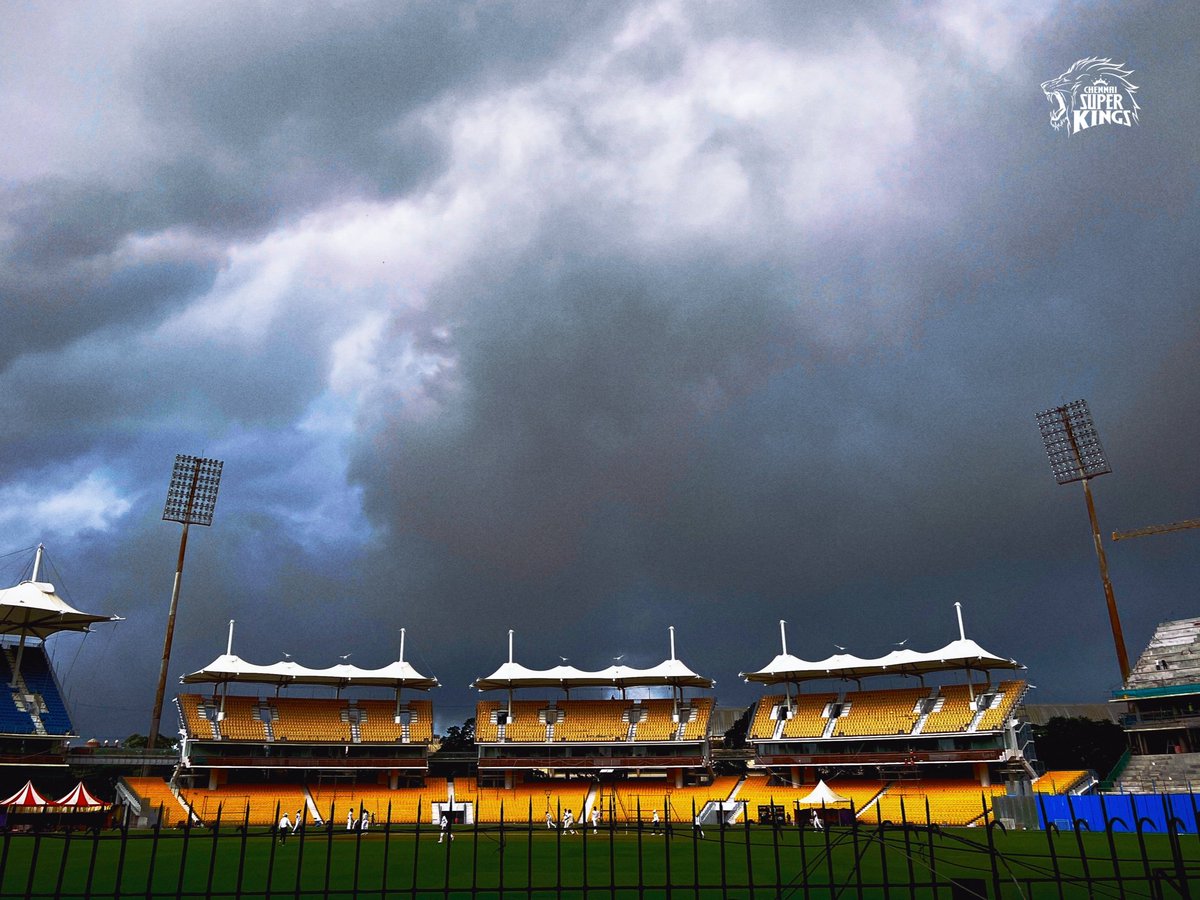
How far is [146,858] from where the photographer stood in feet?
115

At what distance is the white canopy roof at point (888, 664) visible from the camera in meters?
61.7

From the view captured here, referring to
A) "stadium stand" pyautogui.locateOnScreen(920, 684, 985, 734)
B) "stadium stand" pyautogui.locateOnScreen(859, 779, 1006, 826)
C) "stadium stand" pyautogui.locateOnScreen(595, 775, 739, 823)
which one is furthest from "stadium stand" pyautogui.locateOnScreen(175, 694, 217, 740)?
"stadium stand" pyautogui.locateOnScreen(920, 684, 985, 734)

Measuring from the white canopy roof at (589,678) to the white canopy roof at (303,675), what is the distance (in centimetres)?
556

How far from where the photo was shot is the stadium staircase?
52.6 metres

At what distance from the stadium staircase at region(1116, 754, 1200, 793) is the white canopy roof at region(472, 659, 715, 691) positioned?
2897 cm

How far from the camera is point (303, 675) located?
66250 mm

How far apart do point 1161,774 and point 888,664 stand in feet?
55.7

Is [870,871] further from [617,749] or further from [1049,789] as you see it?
[617,749]

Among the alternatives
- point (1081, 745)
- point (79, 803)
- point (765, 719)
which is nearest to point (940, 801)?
point (765, 719)

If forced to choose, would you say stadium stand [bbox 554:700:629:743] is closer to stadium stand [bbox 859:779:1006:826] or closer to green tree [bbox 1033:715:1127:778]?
stadium stand [bbox 859:779:1006:826]

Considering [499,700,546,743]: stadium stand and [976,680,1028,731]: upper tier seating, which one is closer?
[976,680,1028,731]: upper tier seating

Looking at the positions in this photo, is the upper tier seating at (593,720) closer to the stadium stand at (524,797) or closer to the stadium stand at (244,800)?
the stadium stand at (524,797)

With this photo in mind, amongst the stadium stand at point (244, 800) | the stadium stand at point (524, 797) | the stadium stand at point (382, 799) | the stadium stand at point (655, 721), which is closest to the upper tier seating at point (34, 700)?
the stadium stand at point (244, 800)

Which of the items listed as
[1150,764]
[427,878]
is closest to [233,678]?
[427,878]
